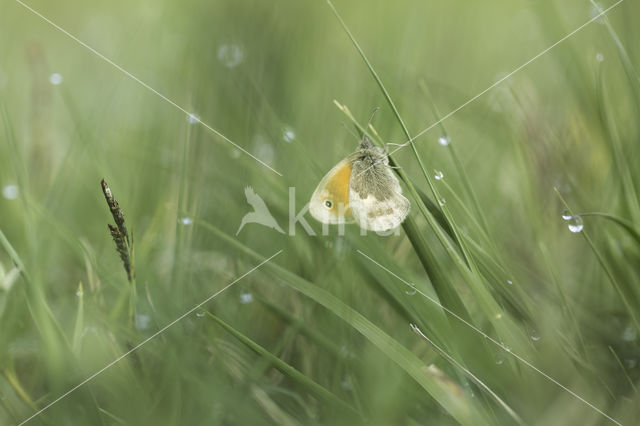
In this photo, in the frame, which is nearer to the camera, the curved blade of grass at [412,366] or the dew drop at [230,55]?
the curved blade of grass at [412,366]

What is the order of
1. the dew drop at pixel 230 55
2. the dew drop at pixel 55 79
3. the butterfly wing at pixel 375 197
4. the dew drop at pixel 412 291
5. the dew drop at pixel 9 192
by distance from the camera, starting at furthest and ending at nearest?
the dew drop at pixel 55 79 < the dew drop at pixel 230 55 < the dew drop at pixel 9 192 < the butterfly wing at pixel 375 197 < the dew drop at pixel 412 291

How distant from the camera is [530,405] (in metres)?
0.61

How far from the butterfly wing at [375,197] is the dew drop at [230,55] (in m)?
0.54

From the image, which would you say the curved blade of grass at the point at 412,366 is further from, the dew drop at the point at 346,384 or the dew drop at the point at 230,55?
the dew drop at the point at 230,55

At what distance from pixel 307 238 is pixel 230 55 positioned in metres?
0.75

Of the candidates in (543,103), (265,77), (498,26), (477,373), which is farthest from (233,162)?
(498,26)

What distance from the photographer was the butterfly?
87 centimetres

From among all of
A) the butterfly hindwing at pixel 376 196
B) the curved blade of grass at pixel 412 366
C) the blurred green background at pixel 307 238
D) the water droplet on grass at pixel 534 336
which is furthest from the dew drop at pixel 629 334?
the butterfly hindwing at pixel 376 196

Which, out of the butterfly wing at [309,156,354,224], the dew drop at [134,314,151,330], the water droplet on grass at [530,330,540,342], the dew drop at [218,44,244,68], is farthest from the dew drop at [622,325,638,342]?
the dew drop at [218,44,244,68]

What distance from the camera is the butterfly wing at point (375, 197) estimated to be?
85 centimetres

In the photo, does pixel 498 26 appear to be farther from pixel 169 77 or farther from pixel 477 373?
pixel 477 373

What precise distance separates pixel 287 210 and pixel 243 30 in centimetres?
75

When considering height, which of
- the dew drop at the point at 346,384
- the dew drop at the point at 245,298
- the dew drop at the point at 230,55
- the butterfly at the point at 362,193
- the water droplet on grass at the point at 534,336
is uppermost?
the dew drop at the point at 230,55

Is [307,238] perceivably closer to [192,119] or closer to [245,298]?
→ [245,298]
